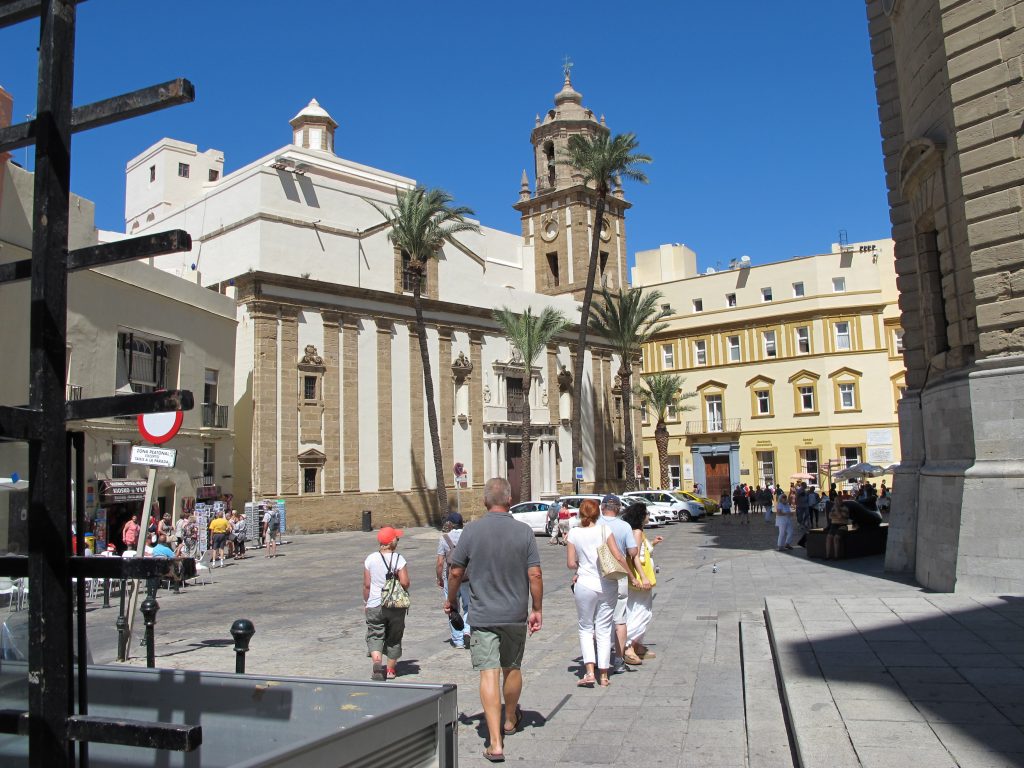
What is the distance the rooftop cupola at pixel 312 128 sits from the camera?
158 ft

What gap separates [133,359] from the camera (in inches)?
935

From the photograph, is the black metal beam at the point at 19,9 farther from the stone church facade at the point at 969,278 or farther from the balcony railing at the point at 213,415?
the balcony railing at the point at 213,415

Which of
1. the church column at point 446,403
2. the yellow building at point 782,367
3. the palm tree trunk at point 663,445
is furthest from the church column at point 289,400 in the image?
the yellow building at point 782,367

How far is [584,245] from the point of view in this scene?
51938mm

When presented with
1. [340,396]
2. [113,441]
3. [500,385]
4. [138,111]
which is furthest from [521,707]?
[500,385]

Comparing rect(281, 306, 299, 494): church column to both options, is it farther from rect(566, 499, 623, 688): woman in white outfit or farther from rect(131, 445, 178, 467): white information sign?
rect(566, 499, 623, 688): woman in white outfit

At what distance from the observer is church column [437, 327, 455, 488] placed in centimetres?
3975

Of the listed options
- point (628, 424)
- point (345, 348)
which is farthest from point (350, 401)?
point (628, 424)

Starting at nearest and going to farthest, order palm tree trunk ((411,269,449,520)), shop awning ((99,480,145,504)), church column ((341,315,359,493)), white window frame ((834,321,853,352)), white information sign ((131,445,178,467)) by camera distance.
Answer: white information sign ((131,445,178,467)) → shop awning ((99,480,145,504)) → church column ((341,315,359,493)) → palm tree trunk ((411,269,449,520)) → white window frame ((834,321,853,352))

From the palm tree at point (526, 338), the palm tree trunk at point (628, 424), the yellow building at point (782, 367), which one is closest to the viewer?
the palm tree at point (526, 338)

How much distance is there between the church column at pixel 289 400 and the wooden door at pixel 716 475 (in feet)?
94.0

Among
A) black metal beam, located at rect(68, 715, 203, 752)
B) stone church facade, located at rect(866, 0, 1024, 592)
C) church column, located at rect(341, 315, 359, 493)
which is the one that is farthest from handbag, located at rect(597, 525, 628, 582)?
church column, located at rect(341, 315, 359, 493)

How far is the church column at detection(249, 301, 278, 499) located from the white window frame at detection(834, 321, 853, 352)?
32.4m

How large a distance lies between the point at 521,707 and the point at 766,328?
47.6m
